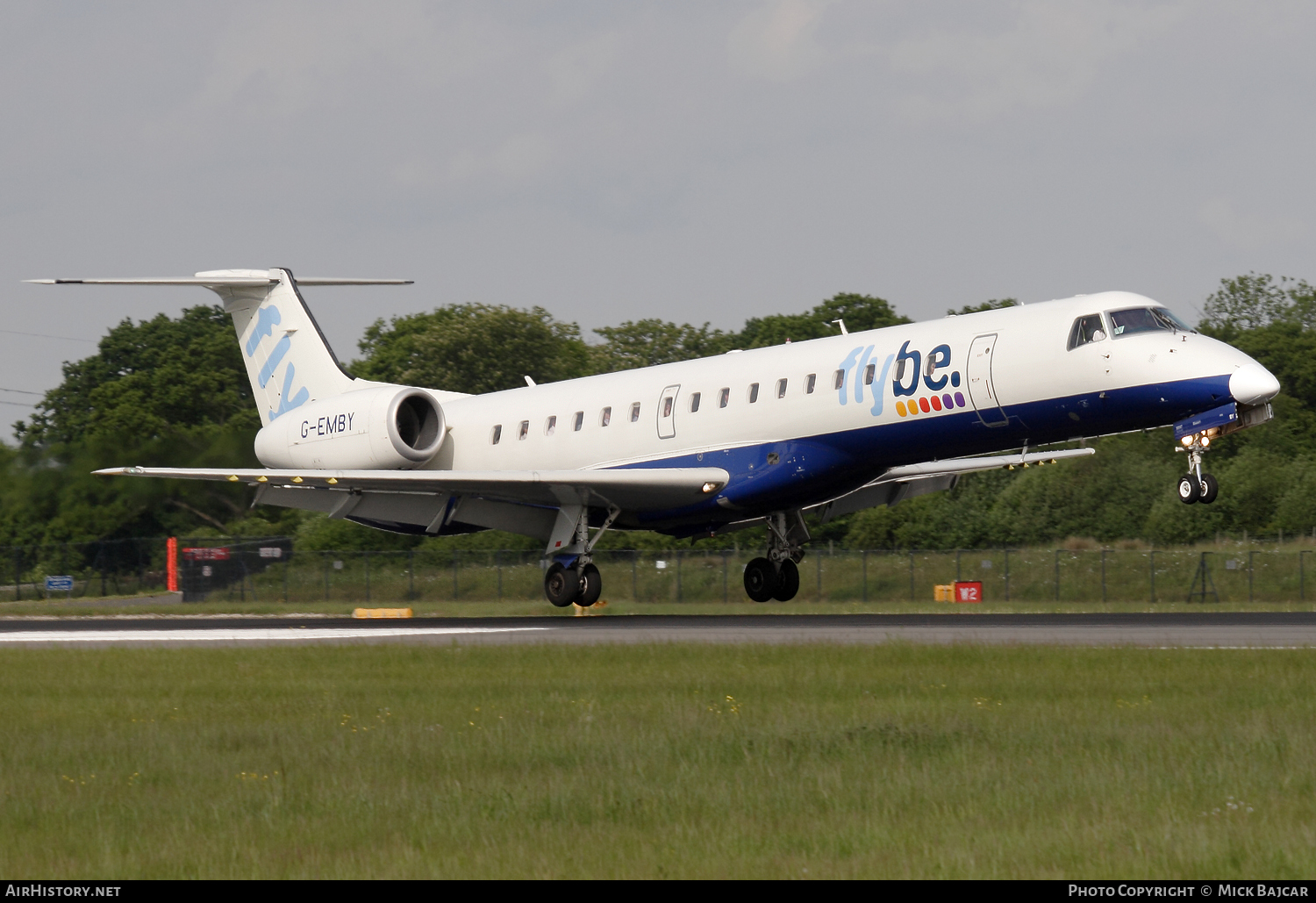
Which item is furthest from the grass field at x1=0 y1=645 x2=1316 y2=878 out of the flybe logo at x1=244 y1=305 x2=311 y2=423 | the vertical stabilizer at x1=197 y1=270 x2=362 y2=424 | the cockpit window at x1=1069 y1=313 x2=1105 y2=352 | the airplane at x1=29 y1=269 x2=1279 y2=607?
the flybe logo at x1=244 y1=305 x2=311 y2=423

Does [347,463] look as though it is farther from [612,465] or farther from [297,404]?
[612,465]

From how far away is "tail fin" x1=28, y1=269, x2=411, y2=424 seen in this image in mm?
33750

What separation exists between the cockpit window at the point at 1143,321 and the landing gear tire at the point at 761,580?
967 centimetres

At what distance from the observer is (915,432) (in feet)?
79.2

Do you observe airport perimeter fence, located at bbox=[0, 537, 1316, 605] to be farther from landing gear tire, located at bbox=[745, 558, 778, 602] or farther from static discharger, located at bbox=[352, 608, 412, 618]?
landing gear tire, located at bbox=[745, 558, 778, 602]

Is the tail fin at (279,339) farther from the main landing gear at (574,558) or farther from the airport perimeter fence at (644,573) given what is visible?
the airport perimeter fence at (644,573)

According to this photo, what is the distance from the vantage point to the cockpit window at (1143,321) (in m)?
22.1

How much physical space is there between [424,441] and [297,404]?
4393 millimetres

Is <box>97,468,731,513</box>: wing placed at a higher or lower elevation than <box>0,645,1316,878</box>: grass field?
higher

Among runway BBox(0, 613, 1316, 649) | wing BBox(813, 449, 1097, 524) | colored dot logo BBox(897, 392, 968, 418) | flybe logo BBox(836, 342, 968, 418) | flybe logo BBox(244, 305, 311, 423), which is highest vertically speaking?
flybe logo BBox(244, 305, 311, 423)

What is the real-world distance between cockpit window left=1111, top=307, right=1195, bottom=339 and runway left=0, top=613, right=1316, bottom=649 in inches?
169

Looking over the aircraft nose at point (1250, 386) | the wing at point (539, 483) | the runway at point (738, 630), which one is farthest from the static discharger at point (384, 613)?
the aircraft nose at point (1250, 386)

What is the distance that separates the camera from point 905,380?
24016 mm

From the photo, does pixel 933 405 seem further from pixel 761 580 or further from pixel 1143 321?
pixel 761 580
